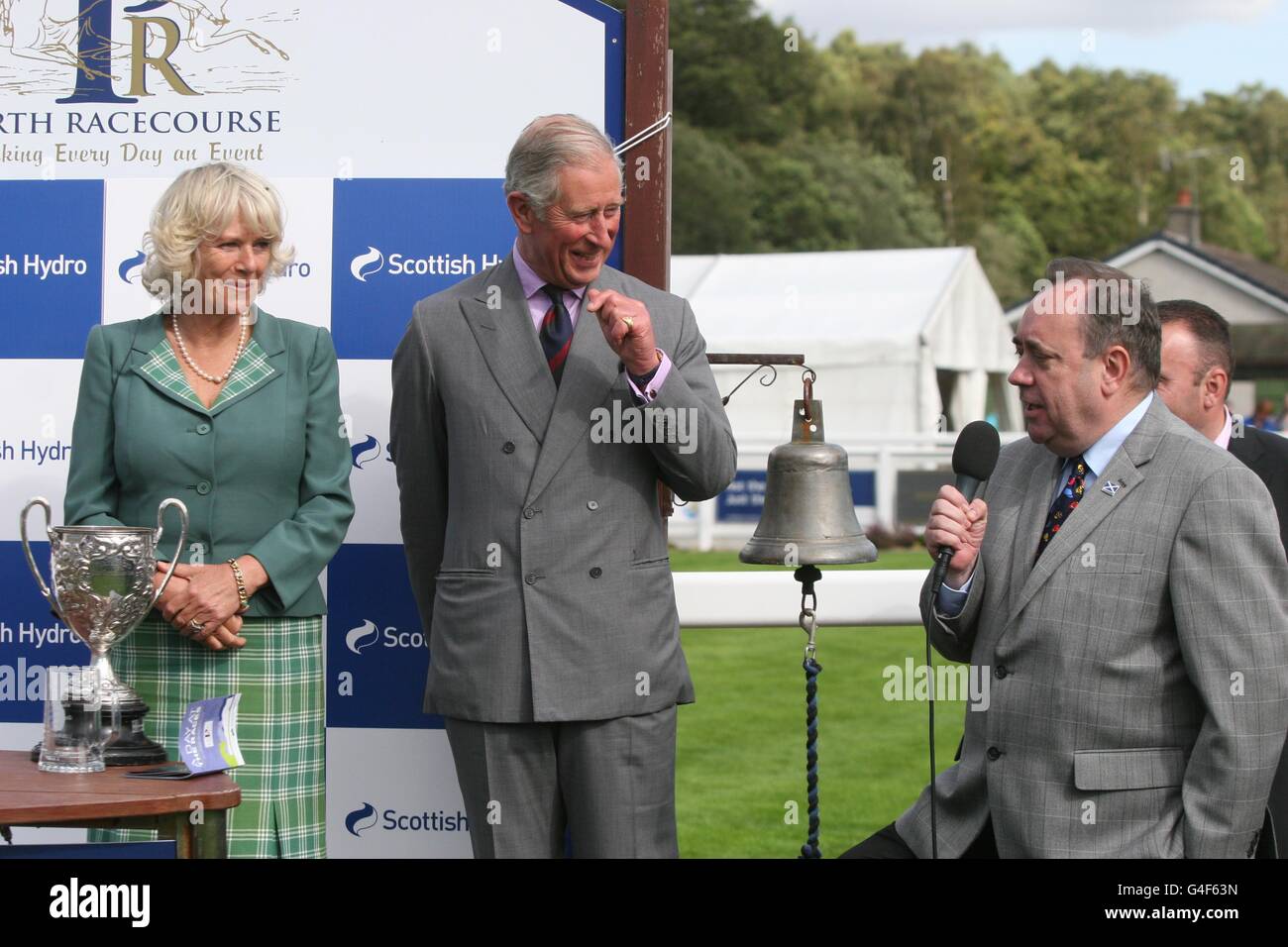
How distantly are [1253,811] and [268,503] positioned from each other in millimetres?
2420

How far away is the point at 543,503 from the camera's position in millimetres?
3666

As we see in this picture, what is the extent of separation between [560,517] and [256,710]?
3.14ft

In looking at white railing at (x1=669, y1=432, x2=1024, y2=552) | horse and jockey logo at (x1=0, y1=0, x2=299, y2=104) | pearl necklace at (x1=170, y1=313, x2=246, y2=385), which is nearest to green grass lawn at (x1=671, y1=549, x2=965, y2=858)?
pearl necklace at (x1=170, y1=313, x2=246, y2=385)

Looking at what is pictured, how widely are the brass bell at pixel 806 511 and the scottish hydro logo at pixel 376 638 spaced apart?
116cm

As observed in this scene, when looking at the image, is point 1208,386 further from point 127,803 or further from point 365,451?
point 127,803

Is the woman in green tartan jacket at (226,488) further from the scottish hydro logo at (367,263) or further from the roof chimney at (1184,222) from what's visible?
the roof chimney at (1184,222)

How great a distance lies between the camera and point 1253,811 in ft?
10.5

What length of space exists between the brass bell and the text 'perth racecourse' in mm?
1910

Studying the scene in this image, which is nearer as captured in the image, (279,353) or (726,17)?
(279,353)

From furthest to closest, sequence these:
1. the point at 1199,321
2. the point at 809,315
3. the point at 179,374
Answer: the point at 809,315
the point at 1199,321
the point at 179,374

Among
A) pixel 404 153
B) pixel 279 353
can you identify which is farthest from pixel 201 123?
pixel 279 353

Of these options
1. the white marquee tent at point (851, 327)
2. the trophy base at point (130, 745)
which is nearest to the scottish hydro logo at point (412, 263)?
the trophy base at point (130, 745)

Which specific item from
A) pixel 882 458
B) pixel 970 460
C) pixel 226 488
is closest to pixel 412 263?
pixel 226 488
